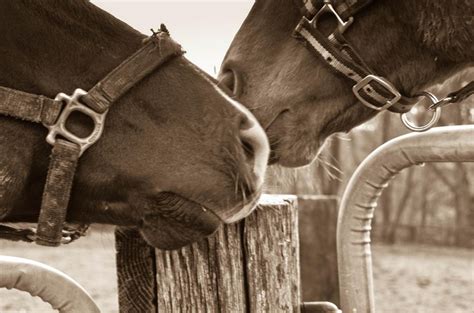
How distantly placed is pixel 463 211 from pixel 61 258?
954 cm

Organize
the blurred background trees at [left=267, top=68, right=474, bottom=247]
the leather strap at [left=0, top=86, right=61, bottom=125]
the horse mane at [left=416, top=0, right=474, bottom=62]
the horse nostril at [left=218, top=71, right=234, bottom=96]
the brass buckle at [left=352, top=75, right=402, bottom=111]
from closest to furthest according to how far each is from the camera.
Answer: the leather strap at [left=0, top=86, right=61, bottom=125], the horse mane at [left=416, top=0, right=474, bottom=62], the brass buckle at [left=352, top=75, right=402, bottom=111], the horse nostril at [left=218, top=71, right=234, bottom=96], the blurred background trees at [left=267, top=68, right=474, bottom=247]

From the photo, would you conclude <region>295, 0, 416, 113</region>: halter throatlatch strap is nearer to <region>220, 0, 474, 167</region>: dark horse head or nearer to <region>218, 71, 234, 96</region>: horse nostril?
<region>220, 0, 474, 167</region>: dark horse head

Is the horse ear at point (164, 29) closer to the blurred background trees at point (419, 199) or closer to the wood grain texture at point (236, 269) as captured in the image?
the wood grain texture at point (236, 269)

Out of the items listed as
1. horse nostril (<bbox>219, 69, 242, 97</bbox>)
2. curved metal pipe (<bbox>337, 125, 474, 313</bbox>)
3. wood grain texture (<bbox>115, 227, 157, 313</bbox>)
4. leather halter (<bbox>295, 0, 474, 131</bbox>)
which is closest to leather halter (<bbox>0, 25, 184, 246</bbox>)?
wood grain texture (<bbox>115, 227, 157, 313</bbox>)

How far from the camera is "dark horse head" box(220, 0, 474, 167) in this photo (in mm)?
3035

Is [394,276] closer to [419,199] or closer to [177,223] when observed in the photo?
[419,199]

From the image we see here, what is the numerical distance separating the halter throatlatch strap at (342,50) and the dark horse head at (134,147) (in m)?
1.04

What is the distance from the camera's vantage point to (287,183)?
11.6 ft

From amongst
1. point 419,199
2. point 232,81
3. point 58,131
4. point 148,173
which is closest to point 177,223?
point 148,173

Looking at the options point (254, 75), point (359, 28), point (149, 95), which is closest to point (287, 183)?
point (254, 75)

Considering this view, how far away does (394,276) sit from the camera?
543 inches

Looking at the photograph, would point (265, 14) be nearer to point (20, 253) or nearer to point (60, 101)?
point (60, 101)

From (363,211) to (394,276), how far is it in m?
11.9

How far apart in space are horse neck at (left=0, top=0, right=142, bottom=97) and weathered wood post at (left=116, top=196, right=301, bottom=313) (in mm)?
486
